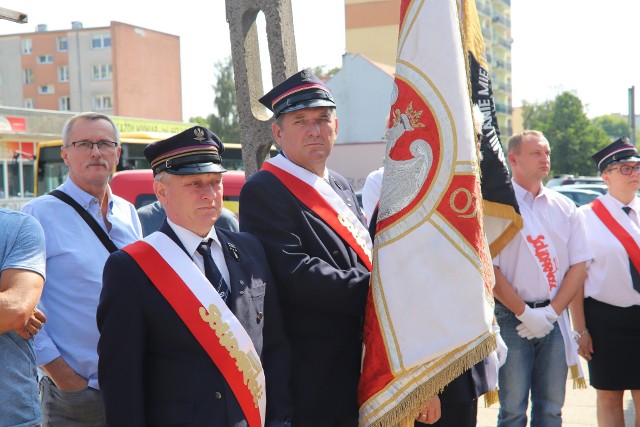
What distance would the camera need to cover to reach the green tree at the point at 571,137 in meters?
53.4

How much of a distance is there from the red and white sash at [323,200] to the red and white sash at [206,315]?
25.8 inches

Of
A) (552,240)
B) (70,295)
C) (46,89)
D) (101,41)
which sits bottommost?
(70,295)

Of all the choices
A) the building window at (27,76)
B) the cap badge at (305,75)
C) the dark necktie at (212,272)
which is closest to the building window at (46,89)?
the building window at (27,76)

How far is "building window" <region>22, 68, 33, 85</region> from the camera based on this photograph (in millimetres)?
61109

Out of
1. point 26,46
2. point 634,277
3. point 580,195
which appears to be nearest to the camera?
point 634,277

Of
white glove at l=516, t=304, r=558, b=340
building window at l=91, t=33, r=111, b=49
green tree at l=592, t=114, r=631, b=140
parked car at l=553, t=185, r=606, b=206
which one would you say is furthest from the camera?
green tree at l=592, t=114, r=631, b=140

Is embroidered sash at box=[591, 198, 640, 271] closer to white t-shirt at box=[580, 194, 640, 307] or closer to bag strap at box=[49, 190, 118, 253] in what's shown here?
white t-shirt at box=[580, 194, 640, 307]

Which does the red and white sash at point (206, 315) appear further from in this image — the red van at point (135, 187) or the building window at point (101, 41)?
the building window at point (101, 41)

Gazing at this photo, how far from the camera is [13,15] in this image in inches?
120

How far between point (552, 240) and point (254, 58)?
7.11 ft

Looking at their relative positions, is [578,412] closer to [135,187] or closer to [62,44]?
[135,187]

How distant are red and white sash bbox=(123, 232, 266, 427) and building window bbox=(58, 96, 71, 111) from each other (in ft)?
202

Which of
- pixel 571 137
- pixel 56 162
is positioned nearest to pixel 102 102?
pixel 571 137

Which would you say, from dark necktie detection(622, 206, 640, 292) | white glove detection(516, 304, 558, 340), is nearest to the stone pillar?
white glove detection(516, 304, 558, 340)
